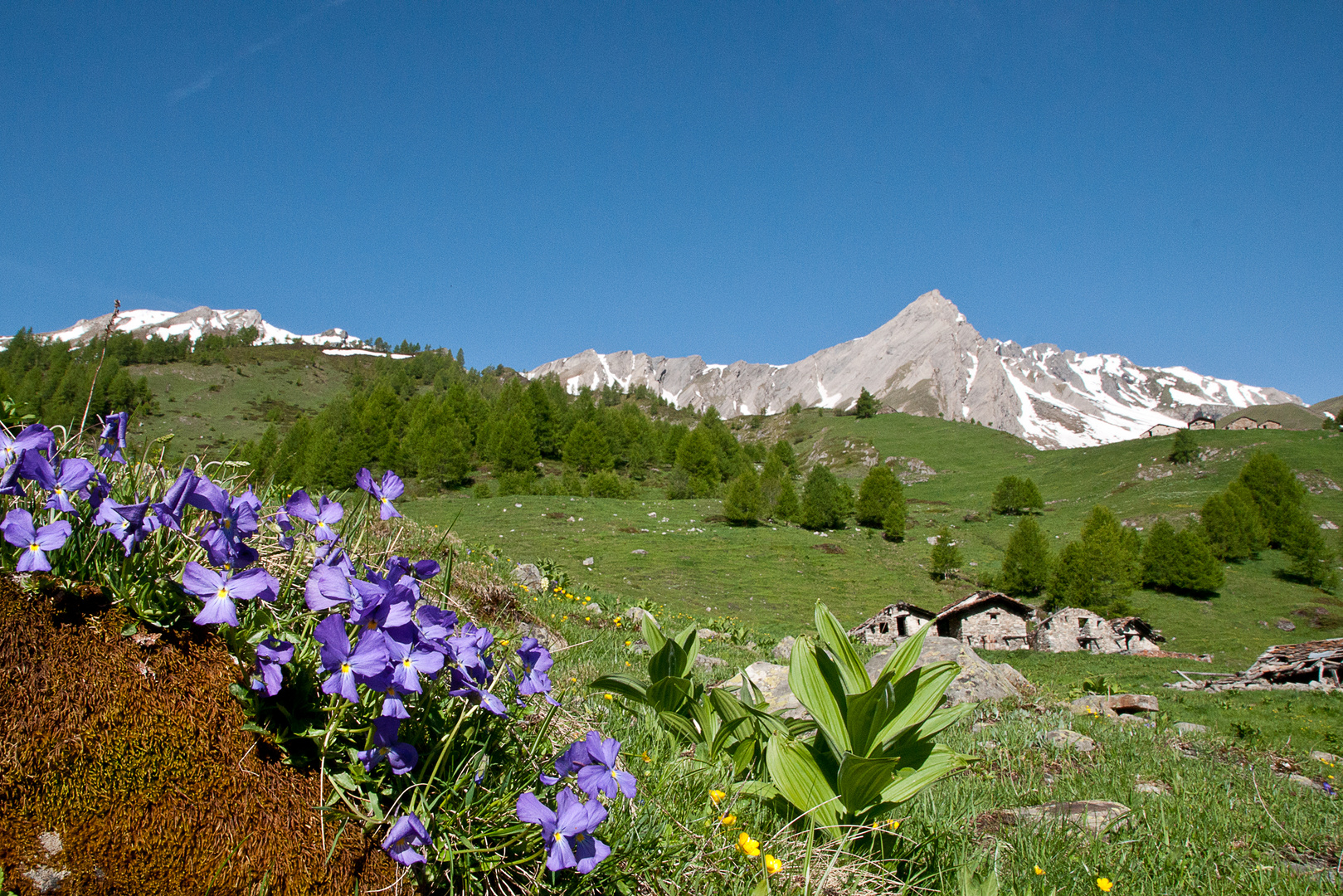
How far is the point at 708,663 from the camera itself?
783cm

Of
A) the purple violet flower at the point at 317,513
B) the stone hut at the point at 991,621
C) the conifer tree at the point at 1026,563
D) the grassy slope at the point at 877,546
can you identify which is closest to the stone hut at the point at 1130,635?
the grassy slope at the point at 877,546

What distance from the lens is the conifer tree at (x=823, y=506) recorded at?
5744cm

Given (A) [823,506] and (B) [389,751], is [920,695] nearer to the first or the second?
(B) [389,751]

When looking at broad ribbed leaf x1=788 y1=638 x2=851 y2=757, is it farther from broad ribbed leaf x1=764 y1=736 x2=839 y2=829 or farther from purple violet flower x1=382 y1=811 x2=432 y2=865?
purple violet flower x1=382 y1=811 x2=432 y2=865

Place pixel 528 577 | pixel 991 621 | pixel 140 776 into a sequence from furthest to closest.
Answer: pixel 991 621
pixel 528 577
pixel 140 776

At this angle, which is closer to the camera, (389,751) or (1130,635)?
(389,751)

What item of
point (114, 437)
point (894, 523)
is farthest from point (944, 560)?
point (114, 437)

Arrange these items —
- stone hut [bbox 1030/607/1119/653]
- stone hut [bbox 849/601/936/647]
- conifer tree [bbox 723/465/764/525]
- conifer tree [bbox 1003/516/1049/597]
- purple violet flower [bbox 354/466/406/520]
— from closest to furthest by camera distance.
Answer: purple violet flower [bbox 354/466/406/520] < stone hut [bbox 849/601/936/647] < stone hut [bbox 1030/607/1119/653] < conifer tree [bbox 1003/516/1049/597] < conifer tree [bbox 723/465/764/525]

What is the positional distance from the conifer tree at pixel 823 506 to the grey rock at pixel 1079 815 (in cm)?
5478

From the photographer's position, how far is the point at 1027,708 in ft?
29.8

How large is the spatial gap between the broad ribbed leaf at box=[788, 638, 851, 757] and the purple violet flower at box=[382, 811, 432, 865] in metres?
1.26

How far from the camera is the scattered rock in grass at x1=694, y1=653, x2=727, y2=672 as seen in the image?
7241 millimetres

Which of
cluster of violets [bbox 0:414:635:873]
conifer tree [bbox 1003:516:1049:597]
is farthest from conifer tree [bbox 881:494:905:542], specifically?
cluster of violets [bbox 0:414:635:873]

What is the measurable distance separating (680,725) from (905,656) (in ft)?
3.61
